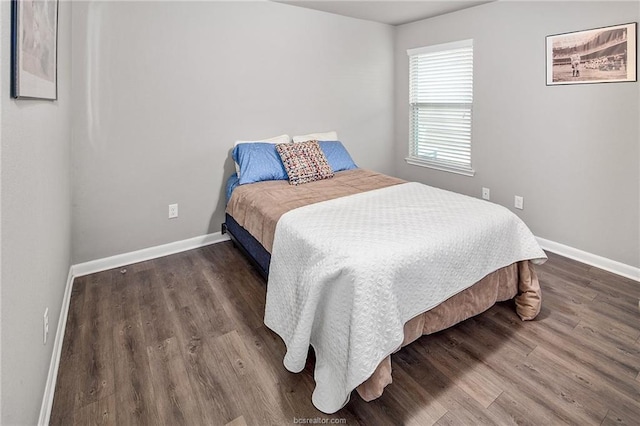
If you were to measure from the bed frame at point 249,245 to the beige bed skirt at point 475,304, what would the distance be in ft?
3.66

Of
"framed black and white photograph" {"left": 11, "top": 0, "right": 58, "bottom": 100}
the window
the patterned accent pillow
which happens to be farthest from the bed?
the window

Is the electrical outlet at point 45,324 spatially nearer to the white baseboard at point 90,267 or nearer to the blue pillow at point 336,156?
the white baseboard at point 90,267

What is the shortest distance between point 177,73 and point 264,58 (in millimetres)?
875

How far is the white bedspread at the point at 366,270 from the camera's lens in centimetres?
152

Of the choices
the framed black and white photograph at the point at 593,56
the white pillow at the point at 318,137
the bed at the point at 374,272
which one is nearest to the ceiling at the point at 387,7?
the framed black and white photograph at the point at 593,56

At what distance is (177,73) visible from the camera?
3055 mm

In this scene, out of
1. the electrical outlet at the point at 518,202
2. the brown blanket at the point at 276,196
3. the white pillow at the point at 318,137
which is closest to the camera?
the brown blanket at the point at 276,196

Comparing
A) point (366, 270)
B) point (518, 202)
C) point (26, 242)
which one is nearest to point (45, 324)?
point (26, 242)

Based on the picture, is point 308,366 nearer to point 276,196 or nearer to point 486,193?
point 276,196

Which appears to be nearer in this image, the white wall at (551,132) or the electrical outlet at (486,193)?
the white wall at (551,132)

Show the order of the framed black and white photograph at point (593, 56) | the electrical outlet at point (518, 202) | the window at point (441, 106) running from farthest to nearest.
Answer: the window at point (441, 106), the electrical outlet at point (518, 202), the framed black and white photograph at point (593, 56)

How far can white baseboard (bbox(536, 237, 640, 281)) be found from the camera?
2688 mm

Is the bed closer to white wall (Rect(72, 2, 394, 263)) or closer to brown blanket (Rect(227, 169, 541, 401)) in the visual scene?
brown blanket (Rect(227, 169, 541, 401))

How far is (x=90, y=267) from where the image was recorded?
9.53 feet
